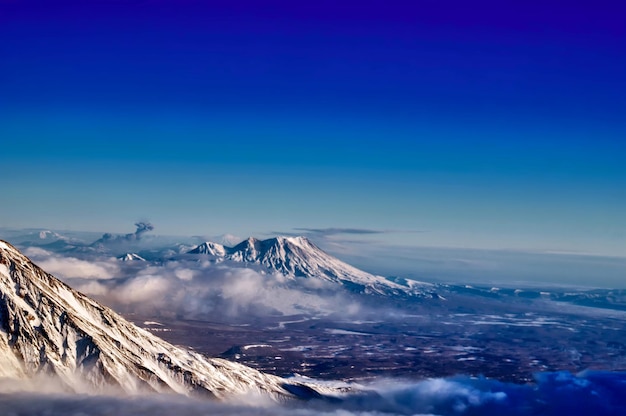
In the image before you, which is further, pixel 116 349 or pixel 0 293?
pixel 116 349

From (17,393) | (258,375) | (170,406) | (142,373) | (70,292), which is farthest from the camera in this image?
(258,375)

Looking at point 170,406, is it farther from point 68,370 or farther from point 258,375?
point 258,375

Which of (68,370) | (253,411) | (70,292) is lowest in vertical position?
(253,411)

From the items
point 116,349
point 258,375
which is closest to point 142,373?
point 116,349

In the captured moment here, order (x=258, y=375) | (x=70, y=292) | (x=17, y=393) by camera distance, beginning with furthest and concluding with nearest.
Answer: (x=258, y=375), (x=70, y=292), (x=17, y=393)

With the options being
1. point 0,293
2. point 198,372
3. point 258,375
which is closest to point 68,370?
point 0,293

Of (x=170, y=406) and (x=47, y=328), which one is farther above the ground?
(x=47, y=328)

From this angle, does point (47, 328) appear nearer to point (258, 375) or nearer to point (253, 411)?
point (253, 411)
